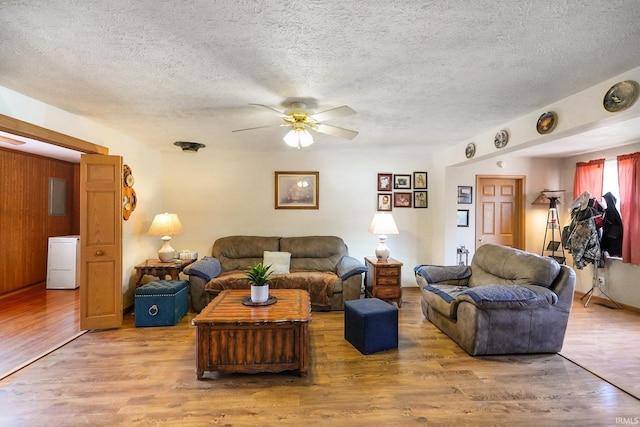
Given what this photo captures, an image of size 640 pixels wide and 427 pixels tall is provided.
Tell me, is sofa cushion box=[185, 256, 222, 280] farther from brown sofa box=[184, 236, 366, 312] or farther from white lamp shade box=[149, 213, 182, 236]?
white lamp shade box=[149, 213, 182, 236]

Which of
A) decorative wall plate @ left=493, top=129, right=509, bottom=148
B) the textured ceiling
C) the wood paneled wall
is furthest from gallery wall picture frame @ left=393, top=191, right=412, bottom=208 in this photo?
the wood paneled wall

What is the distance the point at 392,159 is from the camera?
16.7 feet

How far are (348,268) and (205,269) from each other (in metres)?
1.92

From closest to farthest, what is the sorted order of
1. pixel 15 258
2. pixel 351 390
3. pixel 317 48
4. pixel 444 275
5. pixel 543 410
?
pixel 317 48 → pixel 543 410 → pixel 351 390 → pixel 444 275 → pixel 15 258

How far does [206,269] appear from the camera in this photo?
3.95m

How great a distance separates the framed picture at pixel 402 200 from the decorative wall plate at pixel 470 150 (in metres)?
1.24

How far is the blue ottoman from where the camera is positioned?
2.75 metres

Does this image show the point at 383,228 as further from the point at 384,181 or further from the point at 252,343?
the point at 252,343

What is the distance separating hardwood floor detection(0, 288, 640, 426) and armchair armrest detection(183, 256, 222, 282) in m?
1.05

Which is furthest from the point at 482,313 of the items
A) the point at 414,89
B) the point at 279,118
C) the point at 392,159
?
the point at 392,159

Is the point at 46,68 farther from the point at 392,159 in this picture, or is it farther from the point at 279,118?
the point at 392,159

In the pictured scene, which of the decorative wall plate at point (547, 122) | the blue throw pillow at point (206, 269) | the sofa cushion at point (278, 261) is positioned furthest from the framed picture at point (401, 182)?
the blue throw pillow at point (206, 269)

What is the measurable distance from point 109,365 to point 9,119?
2.19m

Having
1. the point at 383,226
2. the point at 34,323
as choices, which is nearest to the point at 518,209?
the point at 383,226
